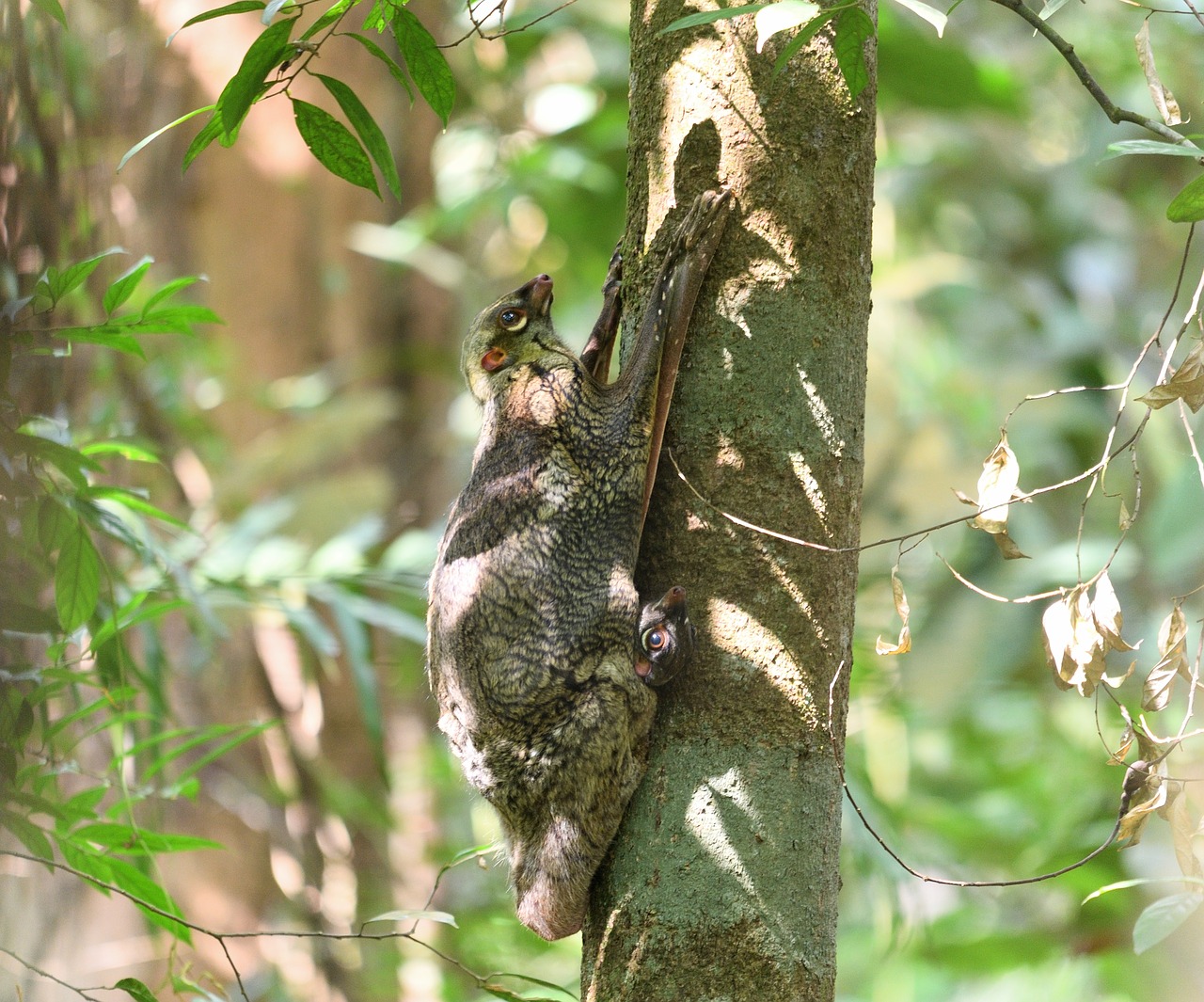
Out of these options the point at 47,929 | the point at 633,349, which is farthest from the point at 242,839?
the point at 633,349

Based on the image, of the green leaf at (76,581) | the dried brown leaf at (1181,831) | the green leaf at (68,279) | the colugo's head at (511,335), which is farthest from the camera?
the colugo's head at (511,335)

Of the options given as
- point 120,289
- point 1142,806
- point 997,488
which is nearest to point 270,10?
point 120,289

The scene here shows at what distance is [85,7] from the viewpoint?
5.95m

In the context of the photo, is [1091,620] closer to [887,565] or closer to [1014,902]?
[887,565]

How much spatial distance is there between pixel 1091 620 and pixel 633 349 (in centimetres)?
93

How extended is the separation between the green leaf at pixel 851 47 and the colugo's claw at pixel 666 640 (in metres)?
0.87

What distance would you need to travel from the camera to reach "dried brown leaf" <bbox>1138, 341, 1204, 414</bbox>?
72.4 inches

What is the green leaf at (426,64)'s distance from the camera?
1964 millimetres

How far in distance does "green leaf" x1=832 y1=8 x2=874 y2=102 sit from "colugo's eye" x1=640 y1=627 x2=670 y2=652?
3.04ft

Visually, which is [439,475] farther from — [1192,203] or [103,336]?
[1192,203]

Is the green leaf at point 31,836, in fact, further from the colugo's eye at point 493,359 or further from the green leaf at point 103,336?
the colugo's eye at point 493,359

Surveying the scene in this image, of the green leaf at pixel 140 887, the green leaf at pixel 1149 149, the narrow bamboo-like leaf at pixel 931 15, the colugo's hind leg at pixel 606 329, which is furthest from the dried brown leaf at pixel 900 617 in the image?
the green leaf at pixel 140 887

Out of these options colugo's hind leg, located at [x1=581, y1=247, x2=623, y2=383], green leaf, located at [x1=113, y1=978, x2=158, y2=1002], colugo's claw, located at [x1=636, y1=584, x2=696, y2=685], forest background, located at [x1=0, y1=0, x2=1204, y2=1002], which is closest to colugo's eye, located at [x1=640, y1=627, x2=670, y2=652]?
colugo's claw, located at [x1=636, y1=584, x2=696, y2=685]

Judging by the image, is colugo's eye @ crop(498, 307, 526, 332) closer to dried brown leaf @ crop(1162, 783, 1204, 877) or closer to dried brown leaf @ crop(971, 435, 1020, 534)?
dried brown leaf @ crop(971, 435, 1020, 534)
